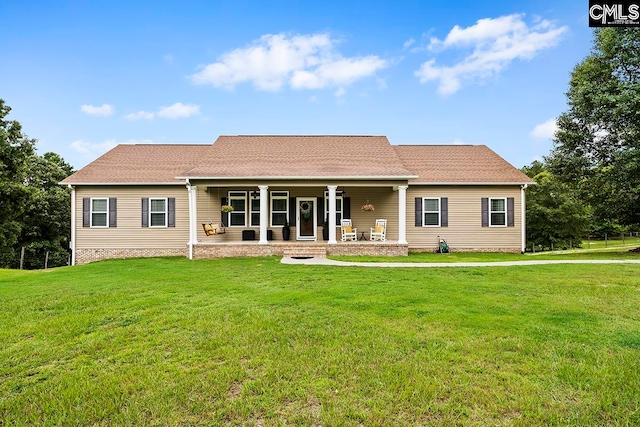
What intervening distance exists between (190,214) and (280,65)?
1218 centimetres

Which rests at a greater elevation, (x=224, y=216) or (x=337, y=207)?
(x=337, y=207)

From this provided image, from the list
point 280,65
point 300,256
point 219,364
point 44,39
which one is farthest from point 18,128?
point 219,364

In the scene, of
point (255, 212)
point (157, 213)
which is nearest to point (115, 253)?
point (157, 213)

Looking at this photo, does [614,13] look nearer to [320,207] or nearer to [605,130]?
[320,207]

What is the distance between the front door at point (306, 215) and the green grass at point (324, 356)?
8542 millimetres

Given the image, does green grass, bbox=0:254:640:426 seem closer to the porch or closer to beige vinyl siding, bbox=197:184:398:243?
the porch

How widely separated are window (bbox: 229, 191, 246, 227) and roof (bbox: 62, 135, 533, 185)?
1384mm

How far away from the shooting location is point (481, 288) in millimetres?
6789

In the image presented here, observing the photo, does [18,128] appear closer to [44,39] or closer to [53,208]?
[44,39]

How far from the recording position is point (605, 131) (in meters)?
15.7

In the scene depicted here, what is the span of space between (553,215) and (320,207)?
618 inches

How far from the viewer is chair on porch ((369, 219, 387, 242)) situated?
14.2 m

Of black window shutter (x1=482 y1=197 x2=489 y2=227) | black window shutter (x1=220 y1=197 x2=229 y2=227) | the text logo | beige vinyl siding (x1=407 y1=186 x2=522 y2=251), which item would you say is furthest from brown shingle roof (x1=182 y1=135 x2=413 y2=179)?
the text logo

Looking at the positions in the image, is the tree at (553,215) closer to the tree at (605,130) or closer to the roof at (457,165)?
the tree at (605,130)
